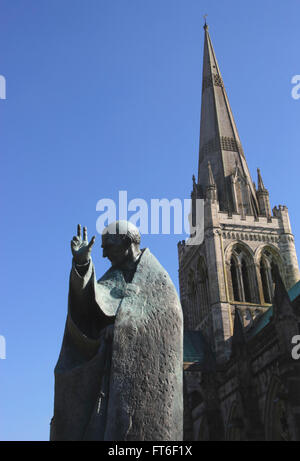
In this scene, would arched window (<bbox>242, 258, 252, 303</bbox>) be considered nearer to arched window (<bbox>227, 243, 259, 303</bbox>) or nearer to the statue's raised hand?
arched window (<bbox>227, 243, 259, 303</bbox>)

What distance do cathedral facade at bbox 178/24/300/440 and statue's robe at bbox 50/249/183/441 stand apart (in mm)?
19319

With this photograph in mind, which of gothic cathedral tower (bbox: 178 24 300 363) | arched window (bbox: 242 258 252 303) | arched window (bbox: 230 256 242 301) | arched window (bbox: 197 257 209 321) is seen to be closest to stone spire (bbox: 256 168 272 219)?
gothic cathedral tower (bbox: 178 24 300 363)

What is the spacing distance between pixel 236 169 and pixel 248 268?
10022 mm

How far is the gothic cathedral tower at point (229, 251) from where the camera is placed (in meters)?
38.9

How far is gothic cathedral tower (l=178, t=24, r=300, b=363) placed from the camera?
38.9m

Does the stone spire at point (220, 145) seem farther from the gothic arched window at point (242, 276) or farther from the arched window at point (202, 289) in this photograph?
the arched window at point (202, 289)

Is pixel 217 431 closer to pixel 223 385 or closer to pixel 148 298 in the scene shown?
pixel 223 385

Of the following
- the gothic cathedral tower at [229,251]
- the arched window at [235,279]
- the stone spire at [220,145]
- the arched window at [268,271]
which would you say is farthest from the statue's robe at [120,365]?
the stone spire at [220,145]

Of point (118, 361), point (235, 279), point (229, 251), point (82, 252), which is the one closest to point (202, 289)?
point (235, 279)

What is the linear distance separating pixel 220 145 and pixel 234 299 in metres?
15.9

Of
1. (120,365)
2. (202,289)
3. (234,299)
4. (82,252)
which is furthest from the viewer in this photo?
(202,289)

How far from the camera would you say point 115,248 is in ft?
12.5

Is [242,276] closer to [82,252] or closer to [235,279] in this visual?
[235,279]

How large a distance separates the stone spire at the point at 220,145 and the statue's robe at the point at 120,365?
134 ft
